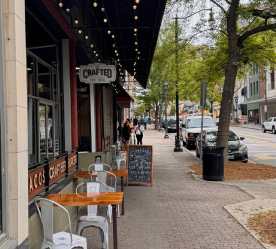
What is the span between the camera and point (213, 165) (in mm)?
14641

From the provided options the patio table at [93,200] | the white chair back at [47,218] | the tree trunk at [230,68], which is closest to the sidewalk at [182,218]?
the patio table at [93,200]

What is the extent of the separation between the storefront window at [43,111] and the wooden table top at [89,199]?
5.64 ft

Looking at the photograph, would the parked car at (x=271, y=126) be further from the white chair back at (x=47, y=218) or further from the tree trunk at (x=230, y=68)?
the white chair back at (x=47, y=218)

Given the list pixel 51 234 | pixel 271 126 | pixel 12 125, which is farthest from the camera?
pixel 271 126

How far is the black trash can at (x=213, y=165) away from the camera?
14625 mm

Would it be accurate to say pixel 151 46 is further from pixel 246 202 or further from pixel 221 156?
pixel 246 202

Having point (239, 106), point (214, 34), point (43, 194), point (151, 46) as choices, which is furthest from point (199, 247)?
point (239, 106)

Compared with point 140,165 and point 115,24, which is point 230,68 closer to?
point 115,24

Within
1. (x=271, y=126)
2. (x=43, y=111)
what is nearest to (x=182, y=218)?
(x=43, y=111)

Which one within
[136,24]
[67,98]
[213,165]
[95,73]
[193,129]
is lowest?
[213,165]

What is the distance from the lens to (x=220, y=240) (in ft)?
24.6

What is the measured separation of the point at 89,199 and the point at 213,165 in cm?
853

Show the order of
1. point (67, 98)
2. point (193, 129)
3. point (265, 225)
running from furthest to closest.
Answer: point (193, 129) → point (67, 98) → point (265, 225)

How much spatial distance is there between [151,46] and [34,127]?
895 cm
